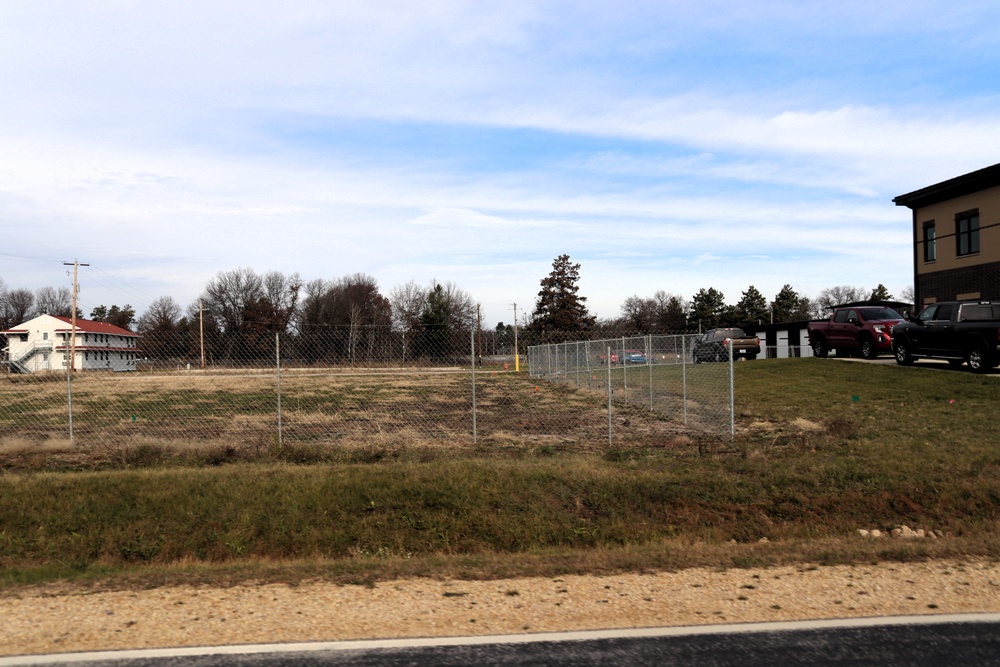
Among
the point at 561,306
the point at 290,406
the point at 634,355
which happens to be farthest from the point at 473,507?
the point at 561,306

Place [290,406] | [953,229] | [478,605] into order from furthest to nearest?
[953,229]
[290,406]
[478,605]

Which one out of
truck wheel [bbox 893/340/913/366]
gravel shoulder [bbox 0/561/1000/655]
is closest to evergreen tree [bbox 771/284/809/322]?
truck wheel [bbox 893/340/913/366]

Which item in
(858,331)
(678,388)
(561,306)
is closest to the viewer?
(678,388)

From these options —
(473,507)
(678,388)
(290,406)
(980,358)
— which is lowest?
(473,507)

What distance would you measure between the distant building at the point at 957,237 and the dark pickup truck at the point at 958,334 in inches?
349

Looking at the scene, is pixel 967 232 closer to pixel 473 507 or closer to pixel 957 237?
pixel 957 237

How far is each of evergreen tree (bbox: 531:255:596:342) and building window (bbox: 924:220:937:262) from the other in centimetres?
5108

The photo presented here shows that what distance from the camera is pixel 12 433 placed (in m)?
14.1

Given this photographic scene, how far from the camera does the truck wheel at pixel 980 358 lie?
19156 millimetres

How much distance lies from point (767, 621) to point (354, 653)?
2.88m

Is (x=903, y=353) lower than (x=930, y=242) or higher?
lower

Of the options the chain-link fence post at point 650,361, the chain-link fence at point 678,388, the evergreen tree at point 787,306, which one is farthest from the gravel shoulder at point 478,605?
the evergreen tree at point 787,306

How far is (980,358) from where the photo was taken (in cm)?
1939

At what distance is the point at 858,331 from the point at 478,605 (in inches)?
945
